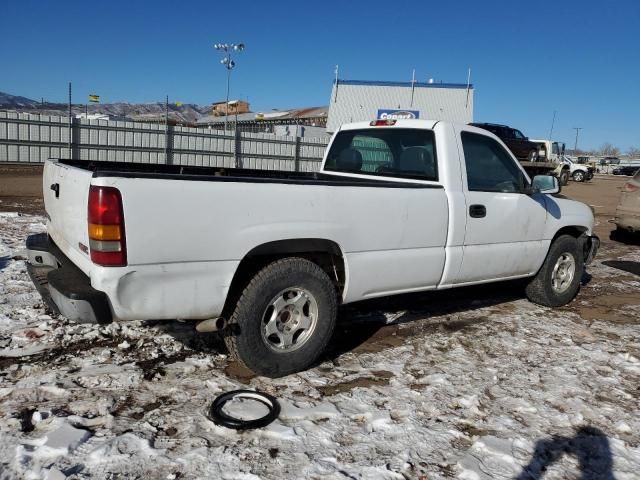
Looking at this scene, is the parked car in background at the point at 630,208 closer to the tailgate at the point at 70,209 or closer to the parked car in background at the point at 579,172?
the tailgate at the point at 70,209

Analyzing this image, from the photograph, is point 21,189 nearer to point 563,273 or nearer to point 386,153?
point 386,153

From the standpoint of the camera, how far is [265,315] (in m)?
3.54

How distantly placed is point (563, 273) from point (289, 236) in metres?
3.70

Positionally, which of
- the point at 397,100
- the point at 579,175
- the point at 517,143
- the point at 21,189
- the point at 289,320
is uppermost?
the point at 397,100

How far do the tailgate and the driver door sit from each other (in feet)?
9.52

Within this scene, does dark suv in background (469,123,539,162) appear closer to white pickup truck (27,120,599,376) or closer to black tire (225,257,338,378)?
white pickup truck (27,120,599,376)

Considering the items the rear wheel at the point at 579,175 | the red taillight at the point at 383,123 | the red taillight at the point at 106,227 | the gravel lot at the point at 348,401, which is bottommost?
the gravel lot at the point at 348,401

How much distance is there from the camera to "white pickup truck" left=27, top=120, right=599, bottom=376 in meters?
2.96

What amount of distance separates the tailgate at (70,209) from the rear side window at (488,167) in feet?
9.85

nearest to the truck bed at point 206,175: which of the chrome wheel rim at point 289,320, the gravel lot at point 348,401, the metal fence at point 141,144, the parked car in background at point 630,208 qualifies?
the chrome wheel rim at point 289,320

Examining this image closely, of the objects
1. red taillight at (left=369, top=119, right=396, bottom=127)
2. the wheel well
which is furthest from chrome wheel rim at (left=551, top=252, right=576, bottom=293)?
the wheel well

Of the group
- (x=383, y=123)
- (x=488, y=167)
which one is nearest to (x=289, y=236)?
(x=383, y=123)

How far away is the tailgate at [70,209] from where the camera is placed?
308 centimetres

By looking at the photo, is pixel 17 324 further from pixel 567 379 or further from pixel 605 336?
pixel 605 336
